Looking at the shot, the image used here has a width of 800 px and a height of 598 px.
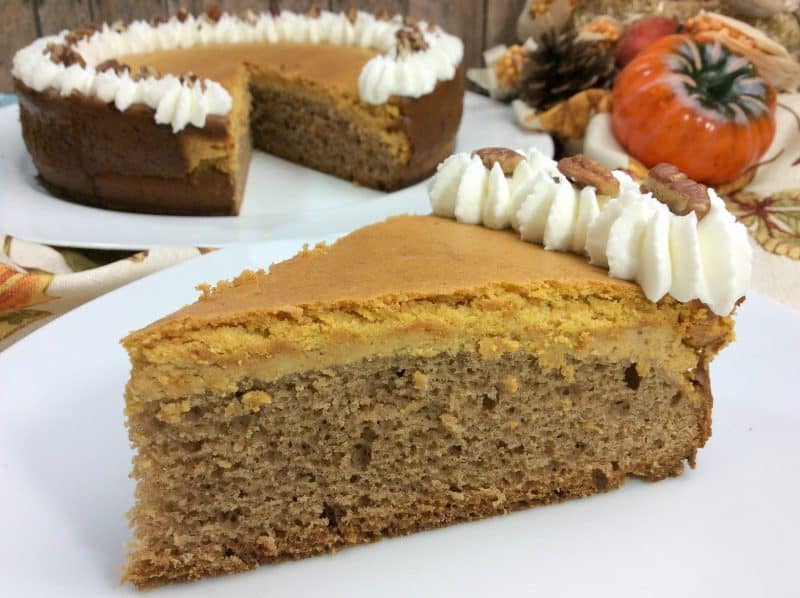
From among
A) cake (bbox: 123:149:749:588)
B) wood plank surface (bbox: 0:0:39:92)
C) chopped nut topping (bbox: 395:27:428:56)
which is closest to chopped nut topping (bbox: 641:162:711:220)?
cake (bbox: 123:149:749:588)

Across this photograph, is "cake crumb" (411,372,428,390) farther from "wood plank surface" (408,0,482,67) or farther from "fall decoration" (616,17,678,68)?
"wood plank surface" (408,0,482,67)

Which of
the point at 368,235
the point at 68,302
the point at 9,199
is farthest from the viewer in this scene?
the point at 9,199

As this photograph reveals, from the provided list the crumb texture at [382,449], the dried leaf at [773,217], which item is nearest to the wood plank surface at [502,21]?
the dried leaf at [773,217]

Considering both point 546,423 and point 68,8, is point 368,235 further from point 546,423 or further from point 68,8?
point 68,8

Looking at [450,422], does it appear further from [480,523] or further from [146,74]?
[146,74]

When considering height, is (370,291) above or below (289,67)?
above

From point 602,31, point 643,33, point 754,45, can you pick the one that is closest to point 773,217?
point 754,45

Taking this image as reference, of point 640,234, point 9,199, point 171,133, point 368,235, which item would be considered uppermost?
point 640,234

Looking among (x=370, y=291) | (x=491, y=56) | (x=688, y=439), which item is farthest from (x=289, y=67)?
(x=688, y=439)
